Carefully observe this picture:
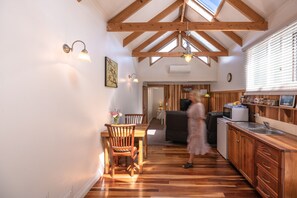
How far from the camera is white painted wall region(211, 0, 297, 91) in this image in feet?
9.62

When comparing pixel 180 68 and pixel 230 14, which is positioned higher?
pixel 230 14

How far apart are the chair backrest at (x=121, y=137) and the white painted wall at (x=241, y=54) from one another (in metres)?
2.90

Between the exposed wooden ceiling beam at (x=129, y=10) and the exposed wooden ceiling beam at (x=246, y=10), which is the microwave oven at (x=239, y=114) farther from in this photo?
the exposed wooden ceiling beam at (x=129, y=10)

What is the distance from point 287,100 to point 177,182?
2.07 metres

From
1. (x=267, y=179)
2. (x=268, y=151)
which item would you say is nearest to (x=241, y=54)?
(x=268, y=151)

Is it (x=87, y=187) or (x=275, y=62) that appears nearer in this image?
(x=87, y=187)

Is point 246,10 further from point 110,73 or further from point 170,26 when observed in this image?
point 110,73

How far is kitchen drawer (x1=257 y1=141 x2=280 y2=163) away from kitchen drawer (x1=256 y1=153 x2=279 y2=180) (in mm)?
67

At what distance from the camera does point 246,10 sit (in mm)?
3670

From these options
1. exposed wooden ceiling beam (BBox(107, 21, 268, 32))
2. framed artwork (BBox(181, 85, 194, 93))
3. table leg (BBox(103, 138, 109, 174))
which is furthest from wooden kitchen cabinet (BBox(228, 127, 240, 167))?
framed artwork (BBox(181, 85, 194, 93))

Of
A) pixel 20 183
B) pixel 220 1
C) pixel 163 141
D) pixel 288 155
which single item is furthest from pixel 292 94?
pixel 163 141

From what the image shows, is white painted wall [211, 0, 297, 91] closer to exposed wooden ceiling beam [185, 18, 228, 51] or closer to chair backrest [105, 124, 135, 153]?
exposed wooden ceiling beam [185, 18, 228, 51]

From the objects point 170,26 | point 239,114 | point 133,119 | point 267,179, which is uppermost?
point 170,26

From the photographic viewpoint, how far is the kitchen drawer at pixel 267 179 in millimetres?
2195
